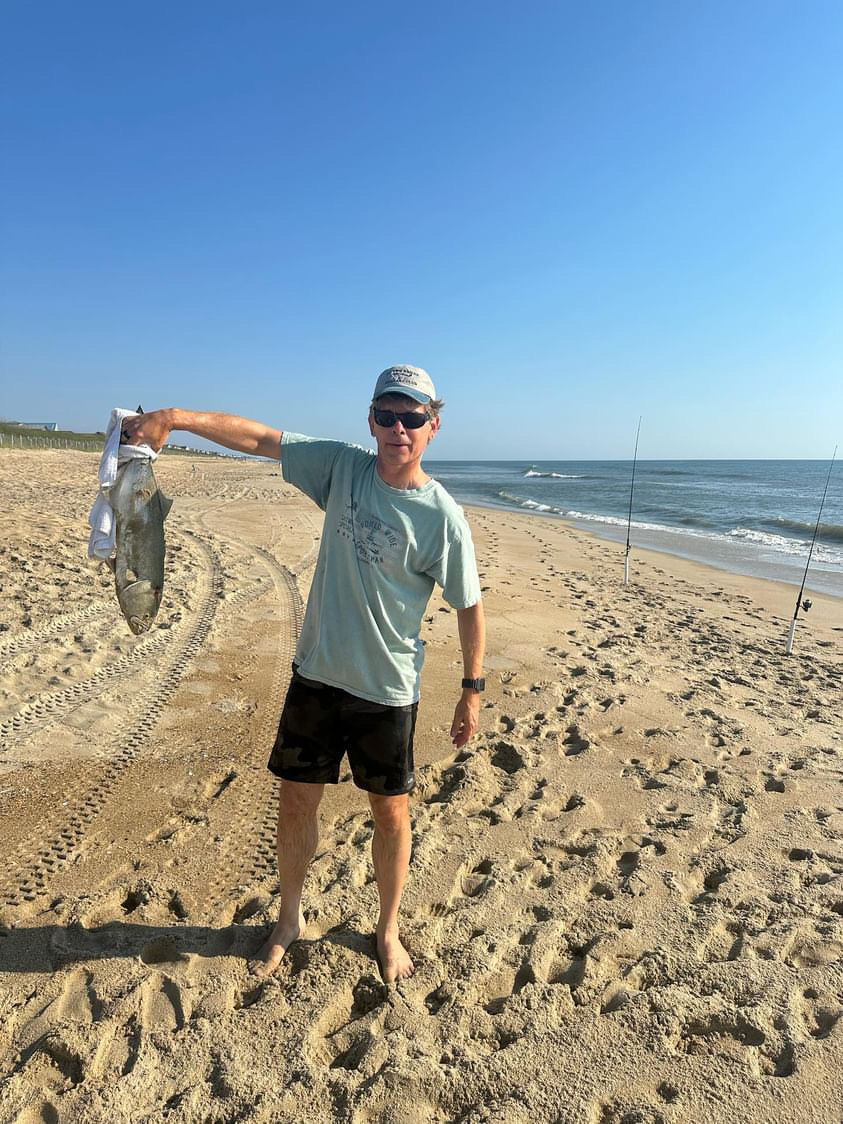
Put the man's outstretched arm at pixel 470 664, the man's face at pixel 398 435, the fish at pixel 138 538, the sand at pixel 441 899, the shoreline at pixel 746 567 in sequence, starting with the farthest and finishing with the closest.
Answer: the shoreline at pixel 746 567, the man's outstretched arm at pixel 470 664, the fish at pixel 138 538, the man's face at pixel 398 435, the sand at pixel 441 899

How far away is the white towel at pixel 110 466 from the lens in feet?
8.17

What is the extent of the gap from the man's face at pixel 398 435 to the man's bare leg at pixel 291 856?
4.40ft

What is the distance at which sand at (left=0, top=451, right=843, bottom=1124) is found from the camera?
2.17 metres

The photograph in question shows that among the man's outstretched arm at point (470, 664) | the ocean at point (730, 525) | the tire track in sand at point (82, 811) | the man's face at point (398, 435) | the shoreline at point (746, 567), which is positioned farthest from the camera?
the ocean at point (730, 525)

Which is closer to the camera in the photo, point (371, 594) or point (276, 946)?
point (371, 594)

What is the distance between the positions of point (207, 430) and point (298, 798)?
4.93 ft

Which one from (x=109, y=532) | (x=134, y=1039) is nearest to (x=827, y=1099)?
(x=134, y=1039)

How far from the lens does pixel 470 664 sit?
8.88ft

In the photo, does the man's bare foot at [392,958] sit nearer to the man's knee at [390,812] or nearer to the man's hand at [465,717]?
the man's knee at [390,812]

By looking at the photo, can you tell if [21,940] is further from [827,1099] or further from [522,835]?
[827,1099]

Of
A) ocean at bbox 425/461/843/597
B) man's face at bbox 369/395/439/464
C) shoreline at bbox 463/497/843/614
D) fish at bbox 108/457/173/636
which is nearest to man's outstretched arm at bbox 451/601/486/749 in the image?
man's face at bbox 369/395/439/464

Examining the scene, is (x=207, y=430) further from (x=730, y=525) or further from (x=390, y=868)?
(x=730, y=525)

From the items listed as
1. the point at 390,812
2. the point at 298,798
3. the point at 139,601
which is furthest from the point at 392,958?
the point at 139,601

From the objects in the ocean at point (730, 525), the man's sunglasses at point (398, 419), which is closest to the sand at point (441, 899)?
the man's sunglasses at point (398, 419)
